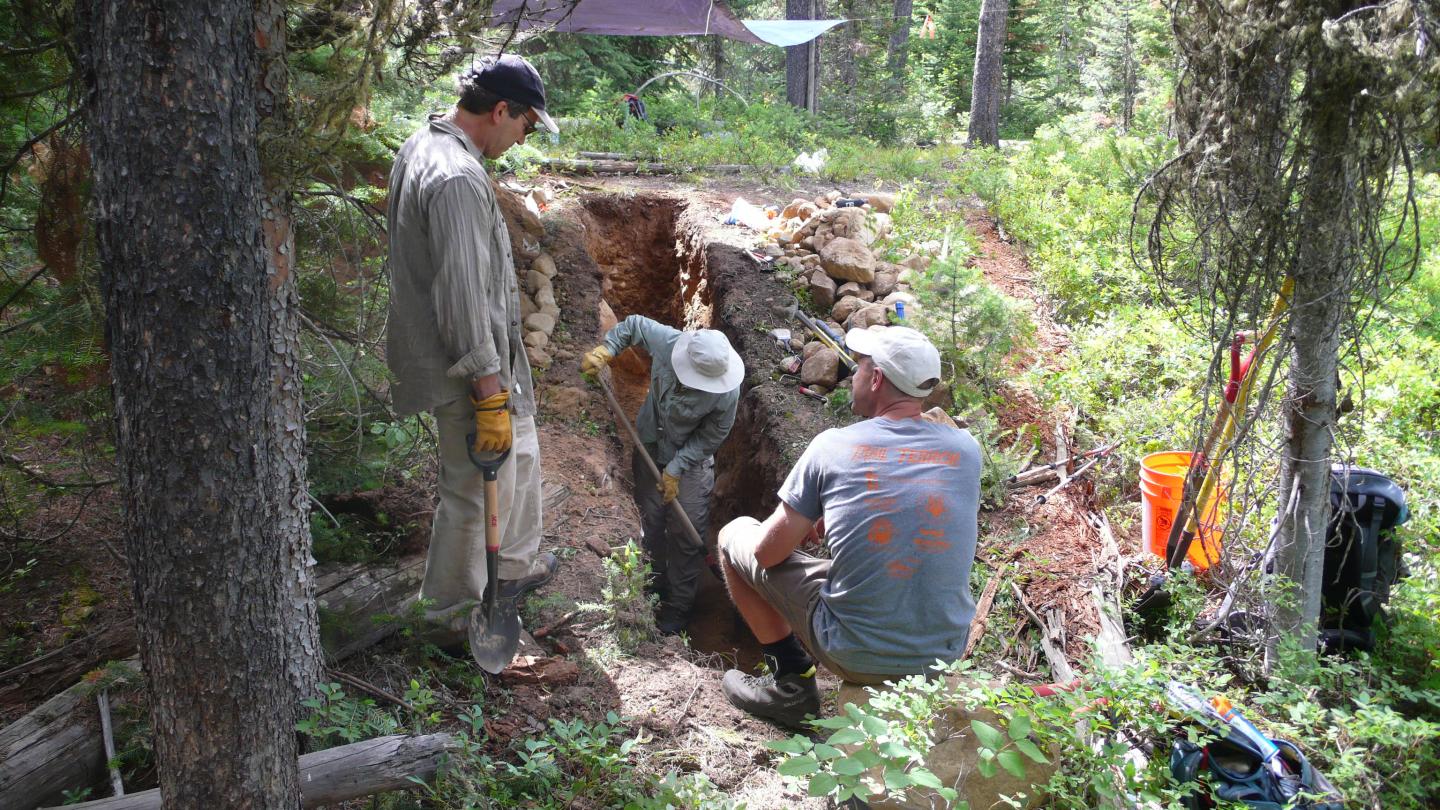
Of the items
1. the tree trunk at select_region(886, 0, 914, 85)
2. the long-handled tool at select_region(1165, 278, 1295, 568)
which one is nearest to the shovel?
the long-handled tool at select_region(1165, 278, 1295, 568)

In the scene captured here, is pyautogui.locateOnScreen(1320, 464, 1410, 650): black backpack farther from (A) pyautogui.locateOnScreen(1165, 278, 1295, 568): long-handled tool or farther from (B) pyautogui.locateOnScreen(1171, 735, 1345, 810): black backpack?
(B) pyautogui.locateOnScreen(1171, 735, 1345, 810): black backpack

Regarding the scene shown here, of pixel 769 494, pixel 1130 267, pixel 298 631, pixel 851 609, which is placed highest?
pixel 1130 267

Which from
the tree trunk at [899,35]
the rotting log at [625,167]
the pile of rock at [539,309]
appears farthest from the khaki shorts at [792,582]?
the tree trunk at [899,35]

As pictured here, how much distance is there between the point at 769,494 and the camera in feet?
21.4

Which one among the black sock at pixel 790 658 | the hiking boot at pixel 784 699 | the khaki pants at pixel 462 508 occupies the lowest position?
the hiking boot at pixel 784 699

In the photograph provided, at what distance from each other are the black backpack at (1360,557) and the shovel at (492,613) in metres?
3.21

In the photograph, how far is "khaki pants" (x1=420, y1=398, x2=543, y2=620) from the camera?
337cm

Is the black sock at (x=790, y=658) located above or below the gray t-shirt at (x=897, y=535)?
below

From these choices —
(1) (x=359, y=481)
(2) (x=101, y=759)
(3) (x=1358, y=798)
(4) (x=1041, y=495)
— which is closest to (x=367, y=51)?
(1) (x=359, y=481)

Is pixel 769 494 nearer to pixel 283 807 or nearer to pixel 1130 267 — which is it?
pixel 1130 267

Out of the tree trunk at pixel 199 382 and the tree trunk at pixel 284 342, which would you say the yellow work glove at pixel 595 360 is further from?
the tree trunk at pixel 199 382

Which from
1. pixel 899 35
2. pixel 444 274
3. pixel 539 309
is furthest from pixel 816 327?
pixel 899 35

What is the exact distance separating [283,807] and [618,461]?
4607 mm

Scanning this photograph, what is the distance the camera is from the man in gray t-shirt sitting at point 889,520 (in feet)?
10.1
